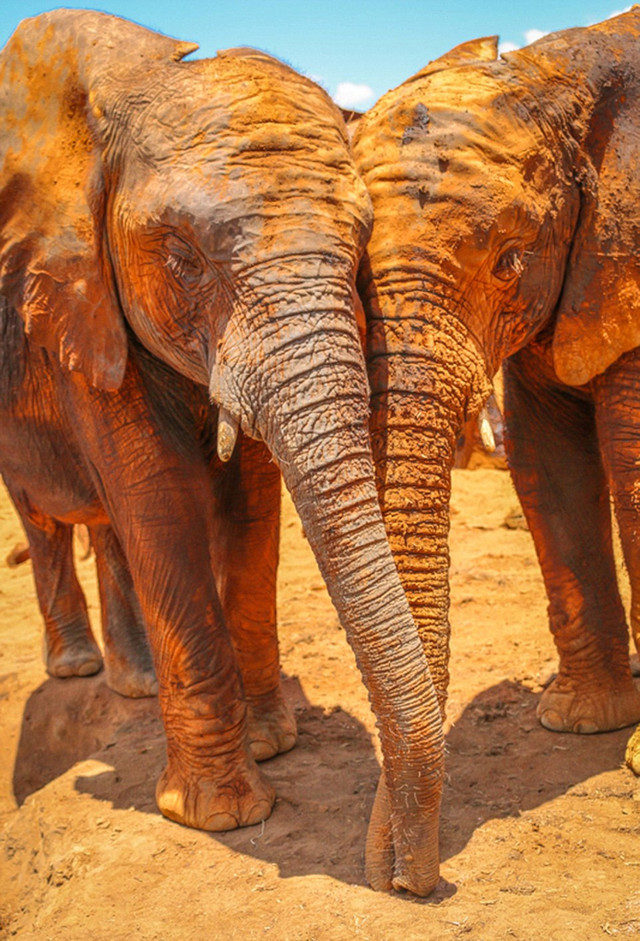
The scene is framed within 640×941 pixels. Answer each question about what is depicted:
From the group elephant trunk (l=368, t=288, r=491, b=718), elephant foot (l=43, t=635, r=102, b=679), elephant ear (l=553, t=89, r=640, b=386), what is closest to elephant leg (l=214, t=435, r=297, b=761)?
elephant trunk (l=368, t=288, r=491, b=718)

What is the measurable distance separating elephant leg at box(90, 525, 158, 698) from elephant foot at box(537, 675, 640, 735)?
2281 mm

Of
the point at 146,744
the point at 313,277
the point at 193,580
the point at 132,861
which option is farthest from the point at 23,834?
the point at 313,277

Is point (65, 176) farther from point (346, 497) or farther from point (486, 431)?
point (486, 431)

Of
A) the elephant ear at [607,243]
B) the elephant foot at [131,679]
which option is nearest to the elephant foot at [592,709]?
the elephant ear at [607,243]

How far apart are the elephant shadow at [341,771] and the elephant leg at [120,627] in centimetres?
11

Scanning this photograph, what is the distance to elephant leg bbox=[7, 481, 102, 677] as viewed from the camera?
685cm

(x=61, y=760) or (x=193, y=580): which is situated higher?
(x=193, y=580)

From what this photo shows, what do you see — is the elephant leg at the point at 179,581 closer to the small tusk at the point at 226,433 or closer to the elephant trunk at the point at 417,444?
the small tusk at the point at 226,433

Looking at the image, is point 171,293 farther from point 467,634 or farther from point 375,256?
point 467,634

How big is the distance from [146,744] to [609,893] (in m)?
2.67

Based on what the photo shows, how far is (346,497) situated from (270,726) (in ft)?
7.17

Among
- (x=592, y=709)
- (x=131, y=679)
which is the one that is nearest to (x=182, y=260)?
(x=592, y=709)

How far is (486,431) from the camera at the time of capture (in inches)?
153

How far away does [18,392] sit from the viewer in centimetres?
534
